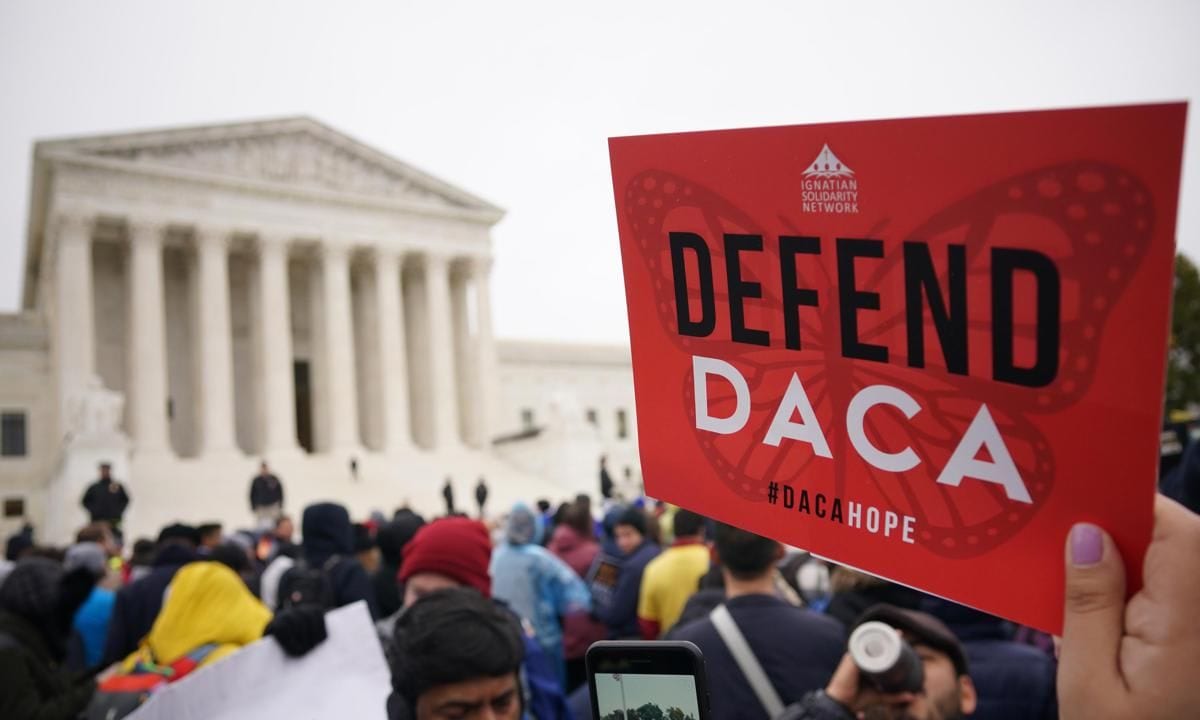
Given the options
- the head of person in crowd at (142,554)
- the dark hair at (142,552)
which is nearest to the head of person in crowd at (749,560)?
the head of person in crowd at (142,554)

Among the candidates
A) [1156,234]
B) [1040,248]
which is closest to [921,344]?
[1040,248]

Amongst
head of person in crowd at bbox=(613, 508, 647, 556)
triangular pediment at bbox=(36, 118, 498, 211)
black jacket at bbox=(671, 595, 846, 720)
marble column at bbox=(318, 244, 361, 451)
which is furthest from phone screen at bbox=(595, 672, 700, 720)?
marble column at bbox=(318, 244, 361, 451)

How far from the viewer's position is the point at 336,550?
604cm

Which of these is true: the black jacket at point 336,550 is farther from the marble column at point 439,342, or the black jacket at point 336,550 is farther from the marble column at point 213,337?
the marble column at point 439,342

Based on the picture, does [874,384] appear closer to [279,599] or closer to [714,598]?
[714,598]

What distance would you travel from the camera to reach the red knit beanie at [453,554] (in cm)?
363

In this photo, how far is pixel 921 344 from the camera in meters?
1.31

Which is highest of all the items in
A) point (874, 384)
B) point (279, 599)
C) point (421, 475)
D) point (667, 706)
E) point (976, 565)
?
point (874, 384)

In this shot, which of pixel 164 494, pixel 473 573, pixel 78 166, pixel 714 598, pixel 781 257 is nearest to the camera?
pixel 781 257

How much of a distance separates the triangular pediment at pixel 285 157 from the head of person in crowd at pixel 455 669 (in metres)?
35.5

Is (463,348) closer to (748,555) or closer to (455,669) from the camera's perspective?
(748,555)

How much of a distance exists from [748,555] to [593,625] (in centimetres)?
309

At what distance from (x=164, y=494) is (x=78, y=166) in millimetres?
12018

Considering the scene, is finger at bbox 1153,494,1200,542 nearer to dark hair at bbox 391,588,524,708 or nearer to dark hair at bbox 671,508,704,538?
dark hair at bbox 391,588,524,708
